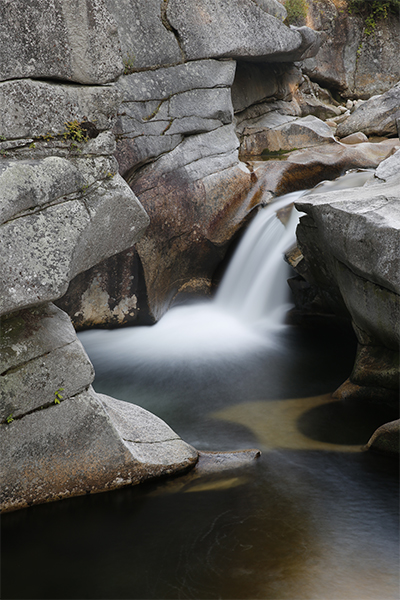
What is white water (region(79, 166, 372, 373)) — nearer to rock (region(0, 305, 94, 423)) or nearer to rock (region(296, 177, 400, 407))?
rock (region(296, 177, 400, 407))

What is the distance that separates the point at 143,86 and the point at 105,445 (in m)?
5.99

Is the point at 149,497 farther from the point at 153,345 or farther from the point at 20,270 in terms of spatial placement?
the point at 153,345

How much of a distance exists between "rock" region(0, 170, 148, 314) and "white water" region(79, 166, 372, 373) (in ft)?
11.1

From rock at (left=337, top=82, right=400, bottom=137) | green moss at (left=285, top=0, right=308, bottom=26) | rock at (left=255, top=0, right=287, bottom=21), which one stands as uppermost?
green moss at (left=285, top=0, right=308, bottom=26)

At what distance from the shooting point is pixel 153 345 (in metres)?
7.87

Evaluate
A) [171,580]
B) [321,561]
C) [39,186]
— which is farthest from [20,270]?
[321,561]

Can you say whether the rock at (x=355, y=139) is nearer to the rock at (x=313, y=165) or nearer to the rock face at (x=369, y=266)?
the rock at (x=313, y=165)

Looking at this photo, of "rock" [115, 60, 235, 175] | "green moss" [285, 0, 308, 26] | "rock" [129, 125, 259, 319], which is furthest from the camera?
"green moss" [285, 0, 308, 26]

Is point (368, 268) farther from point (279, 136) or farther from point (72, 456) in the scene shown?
point (279, 136)

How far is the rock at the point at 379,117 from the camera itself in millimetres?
12422

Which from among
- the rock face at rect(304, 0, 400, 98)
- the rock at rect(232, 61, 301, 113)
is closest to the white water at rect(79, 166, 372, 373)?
the rock at rect(232, 61, 301, 113)

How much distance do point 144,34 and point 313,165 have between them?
437cm

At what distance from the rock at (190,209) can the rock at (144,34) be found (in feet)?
4.75

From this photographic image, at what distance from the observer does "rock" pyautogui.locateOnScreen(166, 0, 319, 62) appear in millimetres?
8266
